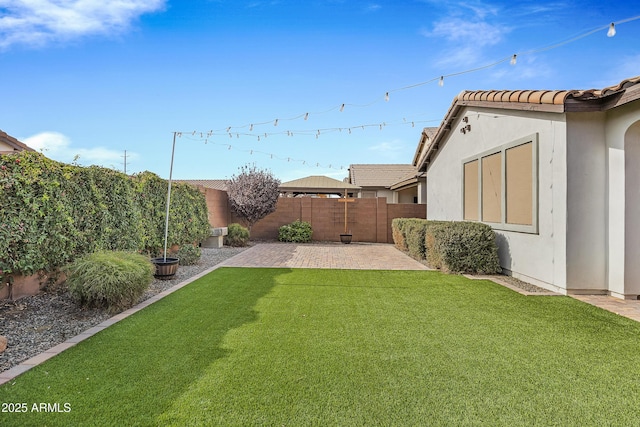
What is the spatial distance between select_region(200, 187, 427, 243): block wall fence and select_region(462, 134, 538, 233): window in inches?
267

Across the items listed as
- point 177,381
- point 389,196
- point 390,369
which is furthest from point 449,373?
point 389,196

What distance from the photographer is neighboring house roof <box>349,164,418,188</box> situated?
907 inches

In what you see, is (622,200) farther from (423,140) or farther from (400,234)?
(423,140)

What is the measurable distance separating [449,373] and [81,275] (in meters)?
4.97

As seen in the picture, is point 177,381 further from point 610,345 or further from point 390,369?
point 610,345

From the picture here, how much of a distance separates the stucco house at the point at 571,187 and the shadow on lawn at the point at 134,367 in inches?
215

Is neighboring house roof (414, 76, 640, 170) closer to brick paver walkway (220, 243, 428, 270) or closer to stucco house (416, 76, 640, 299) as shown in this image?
stucco house (416, 76, 640, 299)

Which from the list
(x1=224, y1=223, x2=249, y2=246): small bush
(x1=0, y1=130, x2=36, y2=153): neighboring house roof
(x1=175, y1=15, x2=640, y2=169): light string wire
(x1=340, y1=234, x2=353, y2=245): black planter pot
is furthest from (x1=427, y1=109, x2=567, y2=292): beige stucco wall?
(x1=0, y1=130, x2=36, y2=153): neighboring house roof

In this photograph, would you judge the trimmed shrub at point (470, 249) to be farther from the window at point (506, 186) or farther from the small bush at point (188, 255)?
the small bush at point (188, 255)

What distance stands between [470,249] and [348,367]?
5701mm

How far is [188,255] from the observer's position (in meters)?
9.51

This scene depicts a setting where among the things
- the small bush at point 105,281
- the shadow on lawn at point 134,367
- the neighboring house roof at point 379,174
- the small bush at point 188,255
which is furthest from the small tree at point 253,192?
the shadow on lawn at point 134,367

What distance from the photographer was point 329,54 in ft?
37.9

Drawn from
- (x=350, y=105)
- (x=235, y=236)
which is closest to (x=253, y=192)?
(x=235, y=236)
